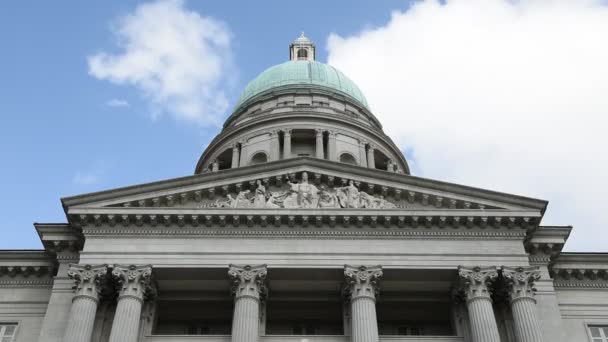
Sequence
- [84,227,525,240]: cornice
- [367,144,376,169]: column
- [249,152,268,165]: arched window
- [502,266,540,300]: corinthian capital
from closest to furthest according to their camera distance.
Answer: [502,266,540,300]: corinthian capital → [84,227,525,240]: cornice → [249,152,268,165]: arched window → [367,144,376,169]: column

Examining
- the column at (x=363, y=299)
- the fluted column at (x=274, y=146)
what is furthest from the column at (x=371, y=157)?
the column at (x=363, y=299)

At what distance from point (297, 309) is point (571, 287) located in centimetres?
1180

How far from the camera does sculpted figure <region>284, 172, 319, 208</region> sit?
97.6 feet

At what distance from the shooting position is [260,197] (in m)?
30.0

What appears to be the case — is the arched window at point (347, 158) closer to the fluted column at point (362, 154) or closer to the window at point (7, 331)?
the fluted column at point (362, 154)

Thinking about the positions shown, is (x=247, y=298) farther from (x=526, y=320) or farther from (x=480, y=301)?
(x=526, y=320)

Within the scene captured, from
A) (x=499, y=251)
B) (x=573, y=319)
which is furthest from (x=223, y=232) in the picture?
(x=573, y=319)

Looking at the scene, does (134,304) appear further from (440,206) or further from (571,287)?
(571,287)

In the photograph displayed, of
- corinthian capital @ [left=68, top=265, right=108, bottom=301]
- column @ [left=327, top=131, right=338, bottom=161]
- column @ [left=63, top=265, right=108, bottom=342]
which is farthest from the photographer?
column @ [left=327, top=131, right=338, bottom=161]

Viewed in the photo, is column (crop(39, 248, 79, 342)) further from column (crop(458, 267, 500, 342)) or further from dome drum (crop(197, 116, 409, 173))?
dome drum (crop(197, 116, 409, 173))

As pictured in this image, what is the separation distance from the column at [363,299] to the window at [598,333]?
362 inches

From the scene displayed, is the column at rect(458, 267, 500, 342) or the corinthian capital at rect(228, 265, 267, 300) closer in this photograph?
the column at rect(458, 267, 500, 342)

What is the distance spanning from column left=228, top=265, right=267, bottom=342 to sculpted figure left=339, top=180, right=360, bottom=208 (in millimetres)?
4448

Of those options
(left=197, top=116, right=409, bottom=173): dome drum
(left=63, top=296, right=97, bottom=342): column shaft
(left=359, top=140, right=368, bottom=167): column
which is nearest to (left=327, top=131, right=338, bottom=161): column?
(left=197, top=116, right=409, bottom=173): dome drum
